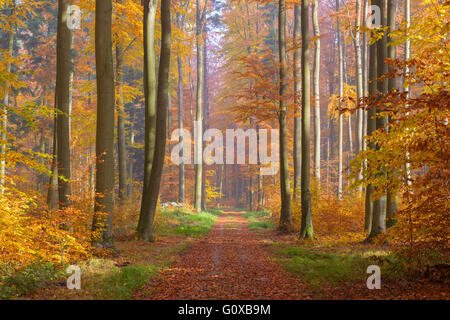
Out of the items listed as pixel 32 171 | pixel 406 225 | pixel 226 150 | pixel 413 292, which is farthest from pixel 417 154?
pixel 226 150

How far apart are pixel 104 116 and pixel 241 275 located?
552 cm

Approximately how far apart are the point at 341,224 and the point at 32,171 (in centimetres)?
2847

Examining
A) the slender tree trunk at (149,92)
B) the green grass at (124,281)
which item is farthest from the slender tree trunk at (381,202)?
the slender tree trunk at (149,92)

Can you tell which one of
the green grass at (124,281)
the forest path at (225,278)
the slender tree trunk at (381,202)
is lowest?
the forest path at (225,278)

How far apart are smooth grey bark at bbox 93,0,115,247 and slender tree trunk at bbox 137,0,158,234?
274cm

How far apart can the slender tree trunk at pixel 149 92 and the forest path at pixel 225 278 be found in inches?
105

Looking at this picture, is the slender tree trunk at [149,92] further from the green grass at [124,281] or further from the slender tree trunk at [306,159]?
the slender tree trunk at [306,159]

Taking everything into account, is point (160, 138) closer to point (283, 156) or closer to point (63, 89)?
point (63, 89)

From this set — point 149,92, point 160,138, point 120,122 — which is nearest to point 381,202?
point 160,138

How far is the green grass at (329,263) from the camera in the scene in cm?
656

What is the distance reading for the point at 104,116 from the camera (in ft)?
29.5

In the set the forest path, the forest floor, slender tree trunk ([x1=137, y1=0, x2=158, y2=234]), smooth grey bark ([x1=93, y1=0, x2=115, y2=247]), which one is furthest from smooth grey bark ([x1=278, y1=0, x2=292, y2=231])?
smooth grey bark ([x1=93, y1=0, x2=115, y2=247])

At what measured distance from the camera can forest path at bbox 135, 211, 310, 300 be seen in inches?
235
